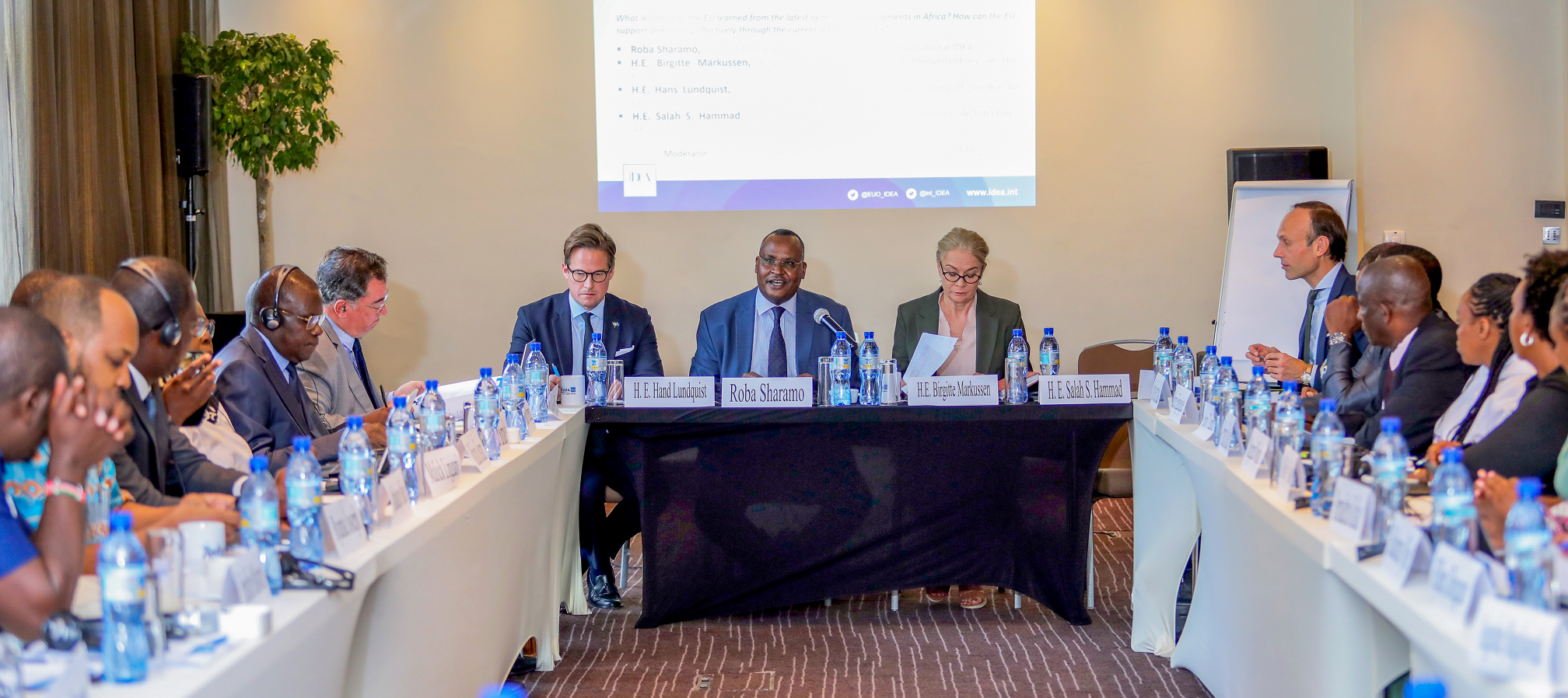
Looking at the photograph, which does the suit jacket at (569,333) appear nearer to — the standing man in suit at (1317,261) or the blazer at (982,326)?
the blazer at (982,326)

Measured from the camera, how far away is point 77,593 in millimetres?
1558

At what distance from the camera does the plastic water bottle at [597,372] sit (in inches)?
148

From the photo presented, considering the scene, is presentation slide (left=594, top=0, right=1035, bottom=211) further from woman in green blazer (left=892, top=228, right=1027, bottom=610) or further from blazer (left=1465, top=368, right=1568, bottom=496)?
blazer (left=1465, top=368, right=1568, bottom=496)

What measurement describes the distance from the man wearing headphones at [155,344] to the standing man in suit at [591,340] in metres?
1.73

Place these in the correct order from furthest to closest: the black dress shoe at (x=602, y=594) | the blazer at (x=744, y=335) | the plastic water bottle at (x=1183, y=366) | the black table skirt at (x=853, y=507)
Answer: the blazer at (x=744, y=335)
the black dress shoe at (x=602, y=594)
the black table skirt at (x=853, y=507)
the plastic water bottle at (x=1183, y=366)

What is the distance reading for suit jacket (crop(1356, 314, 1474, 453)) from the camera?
109 inches

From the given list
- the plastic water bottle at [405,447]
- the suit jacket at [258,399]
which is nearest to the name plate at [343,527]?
the plastic water bottle at [405,447]

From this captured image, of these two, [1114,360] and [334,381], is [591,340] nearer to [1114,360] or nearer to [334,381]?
[334,381]

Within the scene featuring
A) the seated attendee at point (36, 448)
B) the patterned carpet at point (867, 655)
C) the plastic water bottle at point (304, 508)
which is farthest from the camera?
the patterned carpet at point (867, 655)

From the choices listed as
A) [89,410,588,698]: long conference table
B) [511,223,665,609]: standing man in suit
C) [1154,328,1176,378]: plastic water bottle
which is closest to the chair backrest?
[1154,328,1176,378]: plastic water bottle

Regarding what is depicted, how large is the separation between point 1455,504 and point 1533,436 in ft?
2.38

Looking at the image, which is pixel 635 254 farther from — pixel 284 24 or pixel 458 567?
pixel 458 567

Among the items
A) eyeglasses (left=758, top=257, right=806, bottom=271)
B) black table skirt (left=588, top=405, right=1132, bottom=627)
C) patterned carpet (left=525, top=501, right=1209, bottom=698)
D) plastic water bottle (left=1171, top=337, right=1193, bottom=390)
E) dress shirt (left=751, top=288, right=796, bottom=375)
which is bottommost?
patterned carpet (left=525, top=501, right=1209, bottom=698)

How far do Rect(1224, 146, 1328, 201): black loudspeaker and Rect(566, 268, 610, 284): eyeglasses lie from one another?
3278 millimetres
